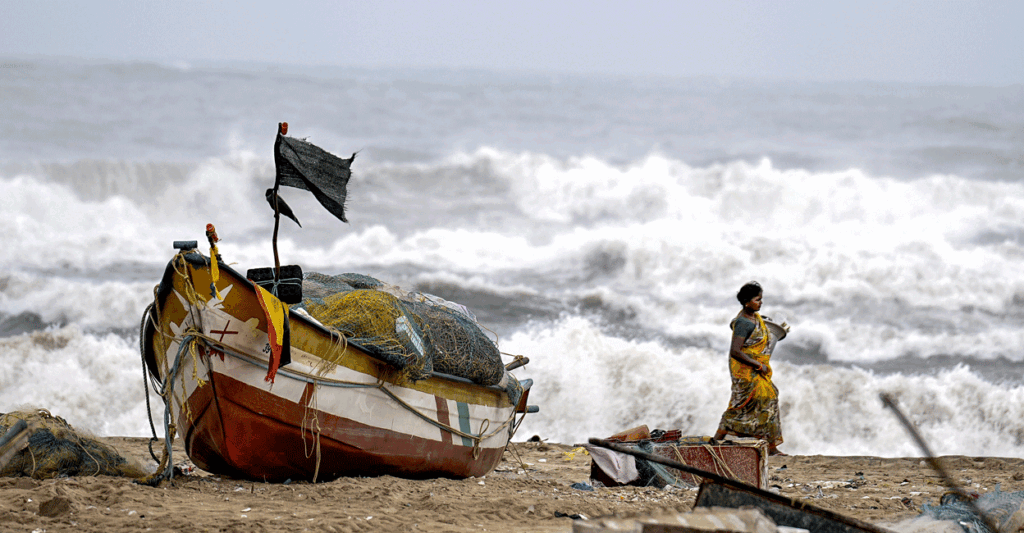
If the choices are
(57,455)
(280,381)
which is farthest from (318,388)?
(57,455)

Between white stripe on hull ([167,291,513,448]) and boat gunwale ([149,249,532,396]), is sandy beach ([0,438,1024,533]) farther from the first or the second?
boat gunwale ([149,249,532,396])

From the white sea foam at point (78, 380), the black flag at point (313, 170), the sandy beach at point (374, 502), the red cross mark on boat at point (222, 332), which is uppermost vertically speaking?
the black flag at point (313, 170)

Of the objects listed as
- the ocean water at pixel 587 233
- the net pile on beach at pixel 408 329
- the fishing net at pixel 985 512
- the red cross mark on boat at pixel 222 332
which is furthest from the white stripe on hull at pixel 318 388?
the ocean water at pixel 587 233

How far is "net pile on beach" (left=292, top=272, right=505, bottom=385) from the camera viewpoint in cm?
589

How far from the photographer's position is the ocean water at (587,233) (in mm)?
11172

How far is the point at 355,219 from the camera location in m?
24.8

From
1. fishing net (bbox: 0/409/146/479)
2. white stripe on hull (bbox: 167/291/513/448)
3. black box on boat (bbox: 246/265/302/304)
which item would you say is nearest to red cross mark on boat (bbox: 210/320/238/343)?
white stripe on hull (bbox: 167/291/513/448)

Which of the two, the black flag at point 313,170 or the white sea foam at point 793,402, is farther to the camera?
the white sea foam at point 793,402

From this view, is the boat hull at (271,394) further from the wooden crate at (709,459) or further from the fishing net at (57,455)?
the wooden crate at (709,459)

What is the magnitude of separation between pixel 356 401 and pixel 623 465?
2.09 m

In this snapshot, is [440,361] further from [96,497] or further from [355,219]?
[355,219]

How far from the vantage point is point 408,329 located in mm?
5949

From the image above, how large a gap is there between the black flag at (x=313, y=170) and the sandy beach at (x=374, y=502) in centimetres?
171

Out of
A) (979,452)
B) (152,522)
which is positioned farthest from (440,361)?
(979,452)
